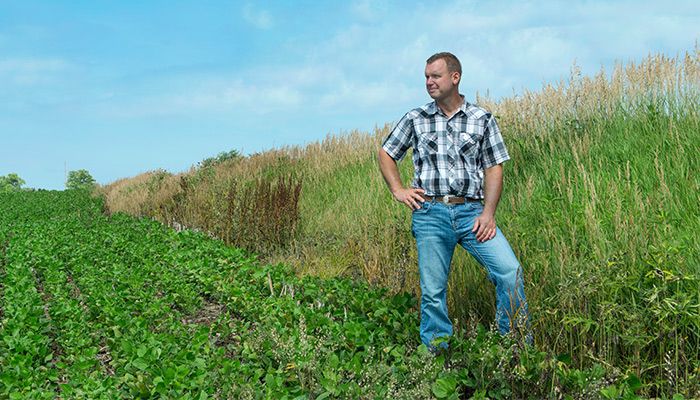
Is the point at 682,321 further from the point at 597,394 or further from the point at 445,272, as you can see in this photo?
the point at 445,272

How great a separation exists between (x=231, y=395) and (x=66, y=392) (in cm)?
126

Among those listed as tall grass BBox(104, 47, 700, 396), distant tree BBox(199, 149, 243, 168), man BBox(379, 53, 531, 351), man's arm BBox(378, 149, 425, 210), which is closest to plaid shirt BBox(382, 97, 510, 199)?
man BBox(379, 53, 531, 351)

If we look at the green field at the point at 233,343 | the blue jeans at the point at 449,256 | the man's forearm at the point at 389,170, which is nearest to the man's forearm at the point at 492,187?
the blue jeans at the point at 449,256

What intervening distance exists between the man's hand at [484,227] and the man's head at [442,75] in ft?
3.25

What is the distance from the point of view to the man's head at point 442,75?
4777mm

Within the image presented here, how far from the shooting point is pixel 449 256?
4.89 m

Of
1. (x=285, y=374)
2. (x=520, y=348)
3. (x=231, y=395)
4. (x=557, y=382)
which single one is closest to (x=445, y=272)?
(x=520, y=348)

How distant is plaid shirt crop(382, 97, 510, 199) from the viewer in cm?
479

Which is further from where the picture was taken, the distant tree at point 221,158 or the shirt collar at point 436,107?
the distant tree at point 221,158

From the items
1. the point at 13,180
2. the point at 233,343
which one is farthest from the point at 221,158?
the point at 13,180

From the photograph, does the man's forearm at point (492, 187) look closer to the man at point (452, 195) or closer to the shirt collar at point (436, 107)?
the man at point (452, 195)

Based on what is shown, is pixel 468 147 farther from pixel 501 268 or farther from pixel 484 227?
pixel 501 268

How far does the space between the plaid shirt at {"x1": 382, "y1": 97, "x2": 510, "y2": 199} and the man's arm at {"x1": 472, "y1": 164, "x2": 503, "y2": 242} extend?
0.16 ft

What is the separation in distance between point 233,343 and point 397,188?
7.93ft
